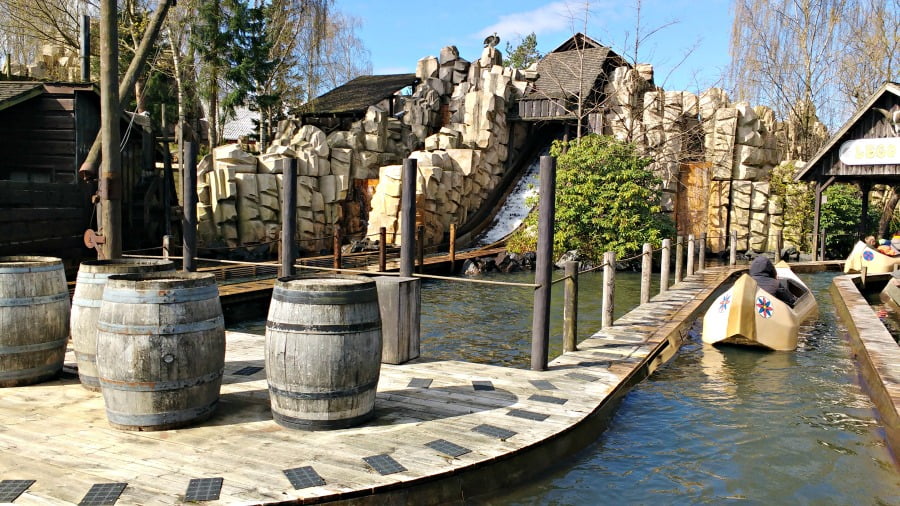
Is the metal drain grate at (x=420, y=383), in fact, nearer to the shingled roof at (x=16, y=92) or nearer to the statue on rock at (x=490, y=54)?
the shingled roof at (x=16, y=92)

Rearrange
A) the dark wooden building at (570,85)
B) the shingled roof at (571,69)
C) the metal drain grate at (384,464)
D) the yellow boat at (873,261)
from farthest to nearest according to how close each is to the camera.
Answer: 1. the shingled roof at (571,69)
2. the dark wooden building at (570,85)
3. the yellow boat at (873,261)
4. the metal drain grate at (384,464)

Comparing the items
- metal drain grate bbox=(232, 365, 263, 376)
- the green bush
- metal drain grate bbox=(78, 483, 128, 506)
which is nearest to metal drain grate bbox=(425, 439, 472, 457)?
A: metal drain grate bbox=(78, 483, 128, 506)

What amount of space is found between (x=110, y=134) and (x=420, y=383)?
158 inches

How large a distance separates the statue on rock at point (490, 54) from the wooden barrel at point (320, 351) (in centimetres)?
3283

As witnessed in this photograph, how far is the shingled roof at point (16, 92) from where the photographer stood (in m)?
13.2

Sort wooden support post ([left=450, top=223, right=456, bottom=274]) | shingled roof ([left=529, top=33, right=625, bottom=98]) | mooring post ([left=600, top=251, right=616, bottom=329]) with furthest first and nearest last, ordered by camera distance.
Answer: shingled roof ([left=529, top=33, right=625, bottom=98]) → wooden support post ([left=450, top=223, right=456, bottom=274]) → mooring post ([left=600, top=251, right=616, bottom=329])

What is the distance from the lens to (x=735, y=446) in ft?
19.7

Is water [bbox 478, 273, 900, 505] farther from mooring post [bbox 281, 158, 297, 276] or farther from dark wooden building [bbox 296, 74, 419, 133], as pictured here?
dark wooden building [bbox 296, 74, 419, 133]

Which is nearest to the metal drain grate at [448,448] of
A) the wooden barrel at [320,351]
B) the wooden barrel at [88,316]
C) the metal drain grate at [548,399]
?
the wooden barrel at [320,351]

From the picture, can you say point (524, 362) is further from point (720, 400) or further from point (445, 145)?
point (445, 145)

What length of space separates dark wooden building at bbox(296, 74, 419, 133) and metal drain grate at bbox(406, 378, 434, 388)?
25.0 m

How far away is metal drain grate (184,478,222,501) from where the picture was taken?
3615mm

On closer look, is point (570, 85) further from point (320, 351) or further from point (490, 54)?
point (320, 351)

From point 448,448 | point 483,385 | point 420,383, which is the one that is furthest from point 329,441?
point 483,385
